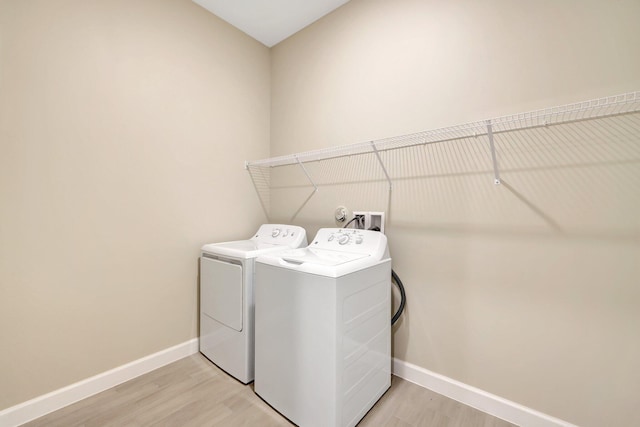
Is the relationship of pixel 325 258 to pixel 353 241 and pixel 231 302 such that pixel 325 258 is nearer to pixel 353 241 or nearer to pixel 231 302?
pixel 353 241

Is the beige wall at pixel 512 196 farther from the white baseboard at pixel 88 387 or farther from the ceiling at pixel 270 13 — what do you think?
the white baseboard at pixel 88 387

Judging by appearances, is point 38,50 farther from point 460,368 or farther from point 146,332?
point 460,368

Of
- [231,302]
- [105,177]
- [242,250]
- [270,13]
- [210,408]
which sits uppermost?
[270,13]

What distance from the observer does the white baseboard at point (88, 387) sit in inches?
53.2

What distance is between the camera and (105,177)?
5.40 feet

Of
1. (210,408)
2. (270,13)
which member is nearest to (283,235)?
(210,408)

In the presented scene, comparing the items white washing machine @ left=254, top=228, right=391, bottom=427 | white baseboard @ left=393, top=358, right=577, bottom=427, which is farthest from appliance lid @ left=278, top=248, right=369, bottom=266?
white baseboard @ left=393, top=358, right=577, bottom=427

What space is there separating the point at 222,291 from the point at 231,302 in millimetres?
125

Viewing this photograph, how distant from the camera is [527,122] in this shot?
1355 millimetres

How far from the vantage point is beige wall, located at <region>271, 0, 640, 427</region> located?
3.85 feet

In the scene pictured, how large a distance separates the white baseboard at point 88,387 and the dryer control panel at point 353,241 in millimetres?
1306

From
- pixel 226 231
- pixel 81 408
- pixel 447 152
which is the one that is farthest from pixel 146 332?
pixel 447 152

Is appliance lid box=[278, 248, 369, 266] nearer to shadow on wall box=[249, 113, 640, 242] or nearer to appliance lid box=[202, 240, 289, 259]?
appliance lid box=[202, 240, 289, 259]

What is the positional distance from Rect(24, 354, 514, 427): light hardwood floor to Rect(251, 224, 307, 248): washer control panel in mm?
983
